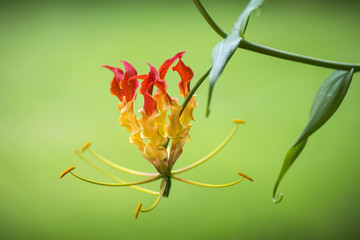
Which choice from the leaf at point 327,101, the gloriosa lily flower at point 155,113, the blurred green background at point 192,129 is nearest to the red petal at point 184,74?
the gloriosa lily flower at point 155,113

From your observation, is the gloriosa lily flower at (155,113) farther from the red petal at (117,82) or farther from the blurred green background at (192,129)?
A: the blurred green background at (192,129)

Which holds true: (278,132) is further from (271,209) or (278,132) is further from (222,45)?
(222,45)

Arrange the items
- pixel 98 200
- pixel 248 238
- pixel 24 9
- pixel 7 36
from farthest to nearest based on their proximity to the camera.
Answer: pixel 24 9 → pixel 7 36 → pixel 98 200 → pixel 248 238

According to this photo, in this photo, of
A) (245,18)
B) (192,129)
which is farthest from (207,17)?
(192,129)

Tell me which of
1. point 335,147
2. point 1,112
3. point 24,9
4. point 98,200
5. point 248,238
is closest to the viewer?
point 248,238

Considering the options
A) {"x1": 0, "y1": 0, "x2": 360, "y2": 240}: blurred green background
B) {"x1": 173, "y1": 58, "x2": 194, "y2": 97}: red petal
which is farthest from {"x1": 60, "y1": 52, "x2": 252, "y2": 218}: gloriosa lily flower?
{"x1": 0, "y1": 0, "x2": 360, "y2": 240}: blurred green background

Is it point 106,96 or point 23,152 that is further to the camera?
point 106,96

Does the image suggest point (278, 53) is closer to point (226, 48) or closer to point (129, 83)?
point (226, 48)

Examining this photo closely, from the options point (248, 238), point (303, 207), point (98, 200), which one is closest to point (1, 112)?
point (98, 200)
